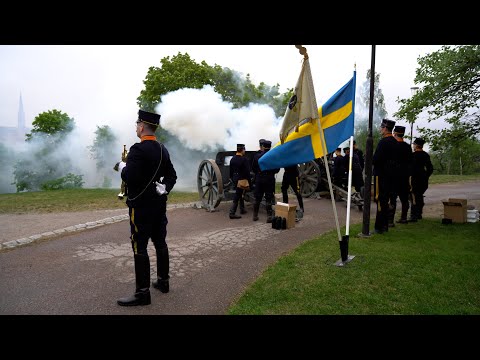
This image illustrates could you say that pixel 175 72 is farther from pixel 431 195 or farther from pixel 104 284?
pixel 104 284

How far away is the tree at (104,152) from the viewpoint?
77.3 feet

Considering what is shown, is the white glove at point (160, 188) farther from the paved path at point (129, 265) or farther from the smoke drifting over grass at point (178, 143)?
the smoke drifting over grass at point (178, 143)

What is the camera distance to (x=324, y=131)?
4.67 m

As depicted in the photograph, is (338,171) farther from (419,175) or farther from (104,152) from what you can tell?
(104,152)

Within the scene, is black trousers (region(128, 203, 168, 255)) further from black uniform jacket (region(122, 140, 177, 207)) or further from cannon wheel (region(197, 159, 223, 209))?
cannon wheel (region(197, 159, 223, 209))

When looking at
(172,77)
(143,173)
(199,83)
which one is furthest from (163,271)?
(199,83)

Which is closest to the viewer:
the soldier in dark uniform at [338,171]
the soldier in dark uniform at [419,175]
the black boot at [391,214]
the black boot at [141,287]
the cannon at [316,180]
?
the black boot at [141,287]

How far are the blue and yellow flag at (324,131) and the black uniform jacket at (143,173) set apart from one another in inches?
64.6

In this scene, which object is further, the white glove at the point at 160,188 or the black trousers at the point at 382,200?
the black trousers at the point at 382,200

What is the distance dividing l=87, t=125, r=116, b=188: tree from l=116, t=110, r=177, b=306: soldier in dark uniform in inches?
827

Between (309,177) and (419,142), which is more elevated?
(419,142)

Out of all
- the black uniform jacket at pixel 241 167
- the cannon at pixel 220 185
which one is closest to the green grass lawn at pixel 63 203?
the cannon at pixel 220 185

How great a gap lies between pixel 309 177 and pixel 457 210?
436cm
